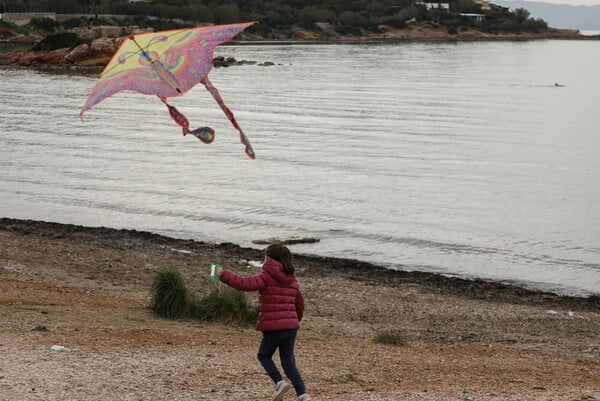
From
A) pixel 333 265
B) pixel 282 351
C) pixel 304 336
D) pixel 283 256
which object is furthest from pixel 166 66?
pixel 333 265

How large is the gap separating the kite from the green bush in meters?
4.79

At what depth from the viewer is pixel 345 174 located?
4078cm

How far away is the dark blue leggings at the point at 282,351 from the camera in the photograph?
31.0 ft

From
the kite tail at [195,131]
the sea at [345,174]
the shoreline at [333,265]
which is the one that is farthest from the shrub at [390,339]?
the sea at [345,174]

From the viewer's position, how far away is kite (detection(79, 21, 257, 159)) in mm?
11570

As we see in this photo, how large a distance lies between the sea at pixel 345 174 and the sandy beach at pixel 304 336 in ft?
9.01

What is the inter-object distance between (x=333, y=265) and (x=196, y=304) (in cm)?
852

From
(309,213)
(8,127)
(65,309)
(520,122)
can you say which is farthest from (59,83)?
(65,309)

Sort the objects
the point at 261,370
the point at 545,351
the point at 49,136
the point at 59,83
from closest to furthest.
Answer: the point at 261,370 < the point at 545,351 < the point at 49,136 < the point at 59,83

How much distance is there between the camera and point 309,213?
31.8m

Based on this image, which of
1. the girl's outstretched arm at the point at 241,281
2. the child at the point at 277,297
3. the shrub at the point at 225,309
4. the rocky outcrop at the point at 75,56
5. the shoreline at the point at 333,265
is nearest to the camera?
the girl's outstretched arm at the point at 241,281

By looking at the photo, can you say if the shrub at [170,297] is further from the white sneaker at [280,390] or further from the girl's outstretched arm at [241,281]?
the girl's outstretched arm at [241,281]

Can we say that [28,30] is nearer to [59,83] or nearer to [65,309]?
[59,83]

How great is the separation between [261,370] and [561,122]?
54.4m
